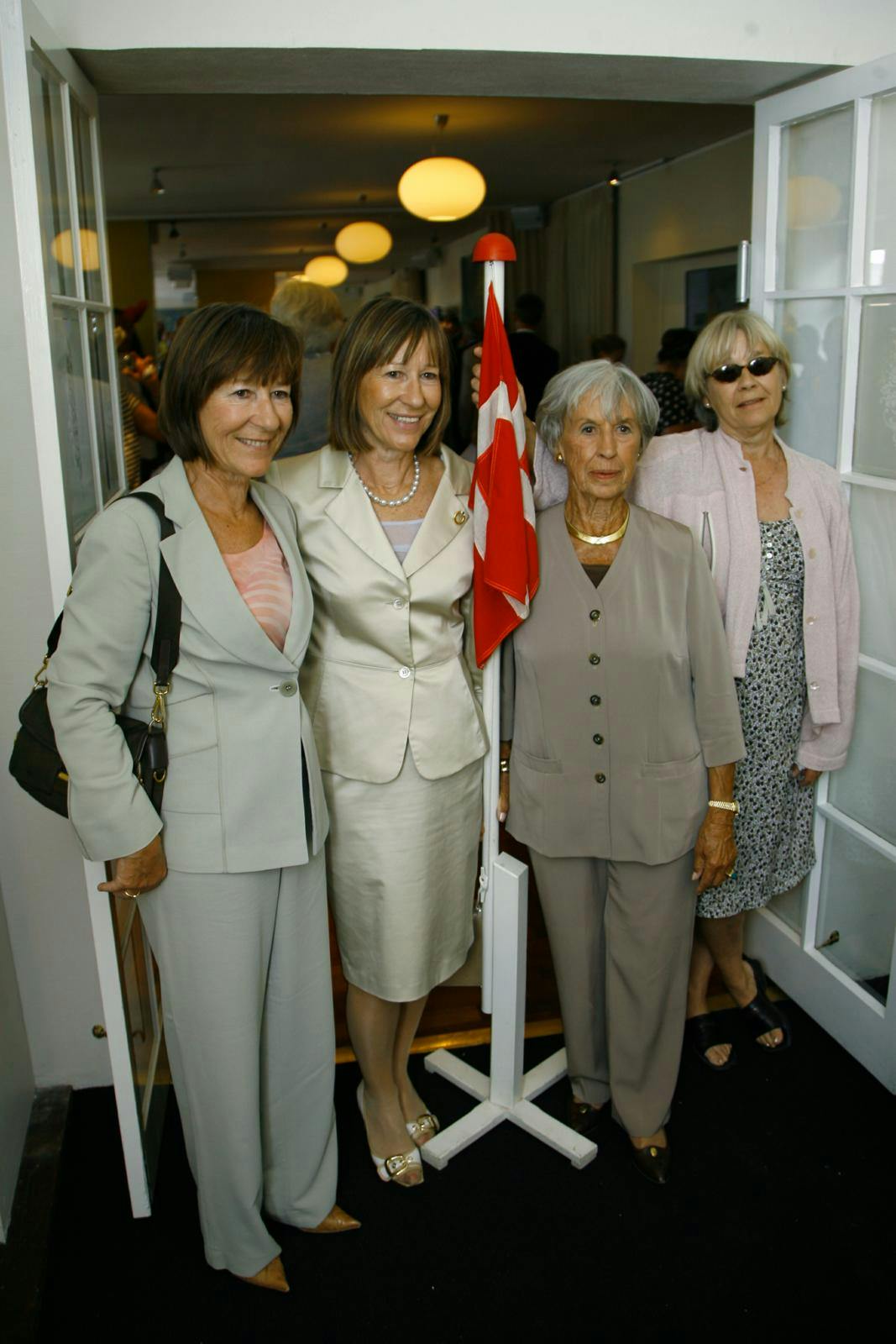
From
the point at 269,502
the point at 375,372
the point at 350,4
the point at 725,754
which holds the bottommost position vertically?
the point at 725,754

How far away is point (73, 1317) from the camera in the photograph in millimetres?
2174

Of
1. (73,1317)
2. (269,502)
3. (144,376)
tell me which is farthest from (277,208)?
(73,1317)

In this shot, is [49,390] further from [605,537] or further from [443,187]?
[443,187]

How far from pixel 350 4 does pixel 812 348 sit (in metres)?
1.41

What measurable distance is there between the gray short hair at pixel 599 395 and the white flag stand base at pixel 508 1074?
98 cm

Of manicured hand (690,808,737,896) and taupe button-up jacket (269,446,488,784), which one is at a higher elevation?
taupe button-up jacket (269,446,488,784)

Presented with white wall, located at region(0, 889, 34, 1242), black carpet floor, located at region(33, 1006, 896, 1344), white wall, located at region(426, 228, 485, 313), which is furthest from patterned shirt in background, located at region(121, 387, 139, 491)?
white wall, located at region(426, 228, 485, 313)

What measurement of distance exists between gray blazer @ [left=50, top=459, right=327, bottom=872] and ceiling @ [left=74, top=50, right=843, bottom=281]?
3.86 feet

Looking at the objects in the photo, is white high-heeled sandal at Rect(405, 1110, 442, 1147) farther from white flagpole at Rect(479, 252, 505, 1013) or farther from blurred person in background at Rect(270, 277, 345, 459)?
blurred person in background at Rect(270, 277, 345, 459)

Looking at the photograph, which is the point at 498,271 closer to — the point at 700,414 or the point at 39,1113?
the point at 700,414

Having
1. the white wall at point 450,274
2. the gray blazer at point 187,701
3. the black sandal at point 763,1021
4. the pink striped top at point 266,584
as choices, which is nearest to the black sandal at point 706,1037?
the black sandal at point 763,1021

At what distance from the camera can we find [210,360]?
1923 mm

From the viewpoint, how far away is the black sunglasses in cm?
263

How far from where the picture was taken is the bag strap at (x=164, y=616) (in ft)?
6.23
